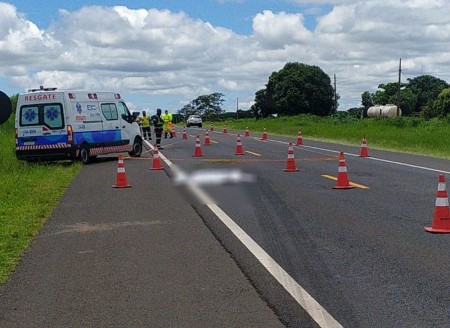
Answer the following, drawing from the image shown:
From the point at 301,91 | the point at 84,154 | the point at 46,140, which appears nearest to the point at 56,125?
the point at 46,140

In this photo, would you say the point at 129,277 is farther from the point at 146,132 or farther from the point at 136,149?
the point at 146,132

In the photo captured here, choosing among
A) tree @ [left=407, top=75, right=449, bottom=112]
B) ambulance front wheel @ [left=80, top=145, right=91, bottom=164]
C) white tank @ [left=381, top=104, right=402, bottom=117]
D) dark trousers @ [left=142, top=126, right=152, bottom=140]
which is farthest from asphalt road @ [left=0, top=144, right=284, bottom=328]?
tree @ [left=407, top=75, right=449, bottom=112]

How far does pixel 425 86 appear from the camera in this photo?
4998 inches

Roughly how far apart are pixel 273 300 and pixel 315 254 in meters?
2.10

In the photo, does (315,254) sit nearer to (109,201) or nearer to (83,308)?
(83,308)

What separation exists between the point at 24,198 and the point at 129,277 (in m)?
7.72

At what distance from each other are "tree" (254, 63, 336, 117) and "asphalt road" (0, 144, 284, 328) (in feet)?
266

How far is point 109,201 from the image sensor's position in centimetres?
1403

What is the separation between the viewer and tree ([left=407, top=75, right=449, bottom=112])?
119 metres

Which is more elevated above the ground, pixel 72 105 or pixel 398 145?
pixel 72 105

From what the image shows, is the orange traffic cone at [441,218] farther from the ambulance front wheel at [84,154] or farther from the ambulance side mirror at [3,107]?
the ambulance front wheel at [84,154]

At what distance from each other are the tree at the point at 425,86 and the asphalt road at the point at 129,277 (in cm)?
11135

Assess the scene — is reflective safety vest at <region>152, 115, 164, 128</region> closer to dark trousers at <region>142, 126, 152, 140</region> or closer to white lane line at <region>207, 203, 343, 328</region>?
dark trousers at <region>142, 126, 152, 140</region>

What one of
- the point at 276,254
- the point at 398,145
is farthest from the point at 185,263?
the point at 398,145
